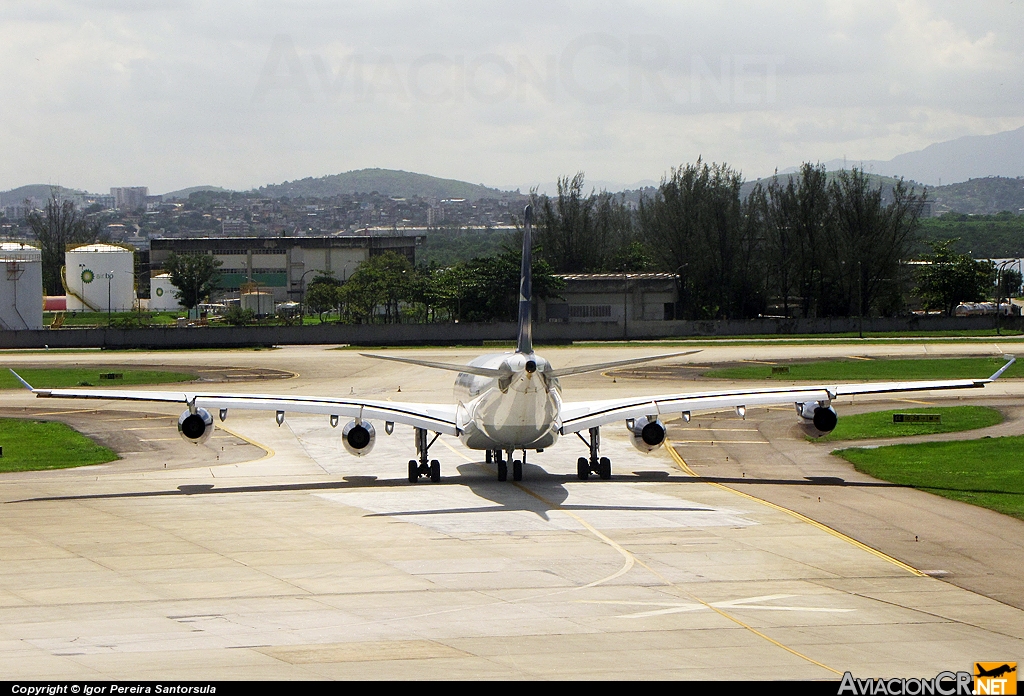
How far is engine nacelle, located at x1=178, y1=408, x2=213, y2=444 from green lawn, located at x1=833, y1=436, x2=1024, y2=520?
934 inches

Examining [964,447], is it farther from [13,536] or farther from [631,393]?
[13,536]

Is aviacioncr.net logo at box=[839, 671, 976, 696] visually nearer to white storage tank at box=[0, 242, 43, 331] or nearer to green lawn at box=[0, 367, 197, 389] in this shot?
green lawn at box=[0, 367, 197, 389]

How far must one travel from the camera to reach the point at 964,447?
45.3 meters

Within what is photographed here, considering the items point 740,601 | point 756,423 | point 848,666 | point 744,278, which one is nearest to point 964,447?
point 756,423

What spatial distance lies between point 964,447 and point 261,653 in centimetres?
3542

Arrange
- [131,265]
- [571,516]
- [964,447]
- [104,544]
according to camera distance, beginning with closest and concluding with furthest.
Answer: [104,544] < [571,516] < [964,447] < [131,265]

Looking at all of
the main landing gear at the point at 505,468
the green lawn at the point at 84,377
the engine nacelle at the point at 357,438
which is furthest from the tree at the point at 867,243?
the engine nacelle at the point at 357,438

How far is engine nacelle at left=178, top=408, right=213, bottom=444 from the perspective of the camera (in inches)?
1426

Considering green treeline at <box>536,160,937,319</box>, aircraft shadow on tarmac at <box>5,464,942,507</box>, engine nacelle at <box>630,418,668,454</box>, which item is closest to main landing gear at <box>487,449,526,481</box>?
aircraft shadow on tarmac at <box>5,464,942,507</box>

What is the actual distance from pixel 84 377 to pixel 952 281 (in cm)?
12178

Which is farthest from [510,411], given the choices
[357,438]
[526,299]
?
[357,438]

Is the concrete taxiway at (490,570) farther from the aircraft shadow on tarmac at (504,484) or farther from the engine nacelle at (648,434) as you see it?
the engine nacelle at (648,434)

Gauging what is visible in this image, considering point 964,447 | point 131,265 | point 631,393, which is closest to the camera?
point 964,447

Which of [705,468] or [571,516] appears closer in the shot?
[571,516]
